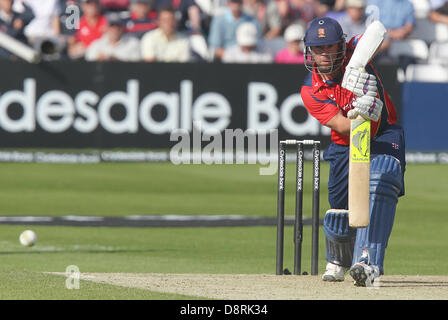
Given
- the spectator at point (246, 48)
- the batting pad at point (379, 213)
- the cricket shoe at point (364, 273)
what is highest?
the spectator at point (246, 48)

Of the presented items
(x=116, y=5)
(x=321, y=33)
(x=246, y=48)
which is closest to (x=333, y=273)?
(x=321, y=33)

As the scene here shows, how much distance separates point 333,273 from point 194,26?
13585 millimetres

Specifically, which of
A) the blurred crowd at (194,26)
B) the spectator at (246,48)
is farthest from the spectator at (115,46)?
the spectator at (246,48)

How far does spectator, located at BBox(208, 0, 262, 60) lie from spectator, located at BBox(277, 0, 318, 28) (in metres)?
1.15

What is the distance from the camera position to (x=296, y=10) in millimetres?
22609

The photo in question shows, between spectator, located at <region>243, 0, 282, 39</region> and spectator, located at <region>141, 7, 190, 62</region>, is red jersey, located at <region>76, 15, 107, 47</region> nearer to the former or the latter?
spectator, located at <region>141, 7, 190, 62</region>

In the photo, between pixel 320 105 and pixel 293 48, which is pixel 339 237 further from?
pixel 293 48

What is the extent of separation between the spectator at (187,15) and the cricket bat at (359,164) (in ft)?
45.0

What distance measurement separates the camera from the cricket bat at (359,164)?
789 centimetres

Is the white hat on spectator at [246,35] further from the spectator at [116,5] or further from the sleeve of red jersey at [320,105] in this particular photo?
the sleeve of red jersey at [320,105]

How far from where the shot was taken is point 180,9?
21609mm

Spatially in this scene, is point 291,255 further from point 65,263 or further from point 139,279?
point 139,279

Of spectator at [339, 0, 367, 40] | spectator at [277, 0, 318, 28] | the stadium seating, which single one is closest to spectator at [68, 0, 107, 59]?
spectator at [277, 0, 318, 28]

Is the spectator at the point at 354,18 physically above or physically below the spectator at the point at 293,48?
above
